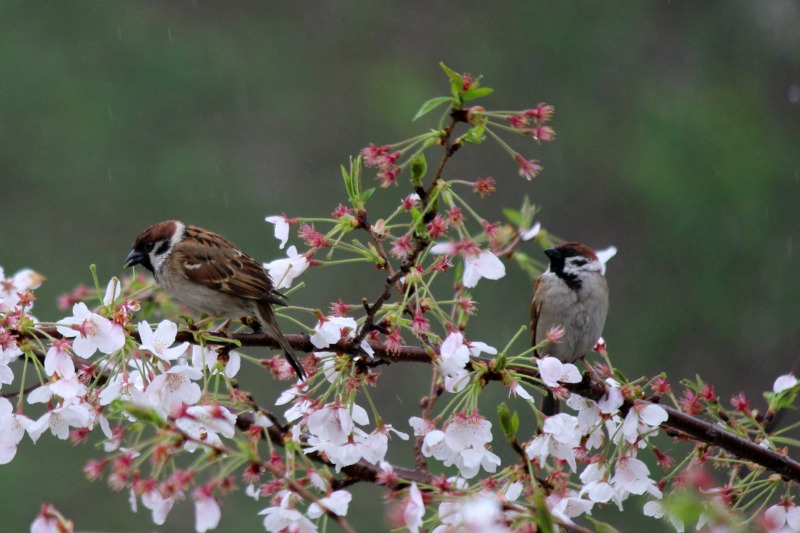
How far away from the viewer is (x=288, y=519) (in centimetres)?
167

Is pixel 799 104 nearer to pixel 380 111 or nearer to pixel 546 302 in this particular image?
pixel 380 111

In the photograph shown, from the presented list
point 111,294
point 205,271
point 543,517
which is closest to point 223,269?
point 205,271

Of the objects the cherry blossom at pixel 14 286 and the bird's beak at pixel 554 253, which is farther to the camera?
the bird's beak at pixel 554 253

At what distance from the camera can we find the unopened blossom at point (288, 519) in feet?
5.38

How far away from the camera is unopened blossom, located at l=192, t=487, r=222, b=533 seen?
148 cm

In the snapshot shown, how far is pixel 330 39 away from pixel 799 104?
4794mm

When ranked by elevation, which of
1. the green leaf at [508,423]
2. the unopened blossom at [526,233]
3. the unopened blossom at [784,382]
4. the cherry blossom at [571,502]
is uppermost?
the unopened blossom at [526,233]

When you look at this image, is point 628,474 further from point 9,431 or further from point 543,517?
point 9,431

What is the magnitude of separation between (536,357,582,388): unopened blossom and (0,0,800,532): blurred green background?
6.58 metres

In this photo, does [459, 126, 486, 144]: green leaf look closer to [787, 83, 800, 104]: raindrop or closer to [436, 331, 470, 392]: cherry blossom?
[436, 331, 470, 392]: cherry blossom

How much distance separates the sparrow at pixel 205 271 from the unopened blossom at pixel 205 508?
138 cm

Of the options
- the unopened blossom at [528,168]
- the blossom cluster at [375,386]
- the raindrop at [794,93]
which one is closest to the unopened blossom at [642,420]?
the blossom cluster at [375,386]

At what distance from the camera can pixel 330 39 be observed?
11.1 m

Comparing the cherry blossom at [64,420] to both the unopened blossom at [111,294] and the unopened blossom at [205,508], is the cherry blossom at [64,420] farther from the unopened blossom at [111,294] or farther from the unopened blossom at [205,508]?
the unopened blossom at [205,508]
